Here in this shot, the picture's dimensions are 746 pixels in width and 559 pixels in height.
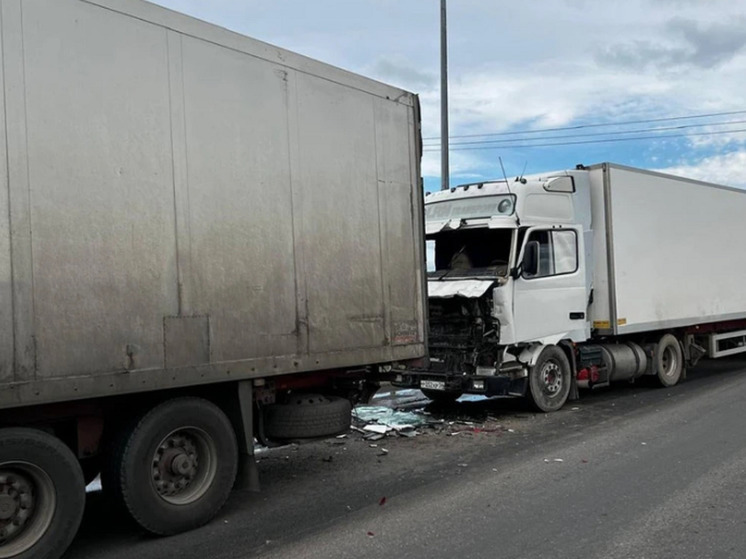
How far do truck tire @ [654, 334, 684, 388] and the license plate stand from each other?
181 inches

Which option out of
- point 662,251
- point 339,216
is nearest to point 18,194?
point 339,216

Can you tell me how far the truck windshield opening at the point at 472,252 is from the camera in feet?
30.3

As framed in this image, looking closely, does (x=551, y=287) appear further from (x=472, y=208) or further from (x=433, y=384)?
(x=433, y=384)

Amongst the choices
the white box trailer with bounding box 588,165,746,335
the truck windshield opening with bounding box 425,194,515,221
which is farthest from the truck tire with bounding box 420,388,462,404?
the truck windshield opening with bounding box 425,194,515,221

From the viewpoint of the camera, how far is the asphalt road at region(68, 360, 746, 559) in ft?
14.6

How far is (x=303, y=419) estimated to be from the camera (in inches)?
222

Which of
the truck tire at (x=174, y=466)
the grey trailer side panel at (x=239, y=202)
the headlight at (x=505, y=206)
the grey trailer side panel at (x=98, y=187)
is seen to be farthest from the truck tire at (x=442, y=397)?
the grey trailer side panel at (x=98, y=187)

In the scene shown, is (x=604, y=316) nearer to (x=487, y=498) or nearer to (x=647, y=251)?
(x=647, y=251)

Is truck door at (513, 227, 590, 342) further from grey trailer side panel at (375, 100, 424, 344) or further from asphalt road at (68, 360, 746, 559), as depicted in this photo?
grey trailer side panel at (375, 100, 424, 344)

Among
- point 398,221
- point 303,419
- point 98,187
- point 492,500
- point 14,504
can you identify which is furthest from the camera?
point 398,221

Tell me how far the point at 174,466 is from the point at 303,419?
1226mm

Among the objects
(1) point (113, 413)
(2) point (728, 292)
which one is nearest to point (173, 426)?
(1) point (113, 413)

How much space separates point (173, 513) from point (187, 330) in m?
1.29

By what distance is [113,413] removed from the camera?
15.2ft
